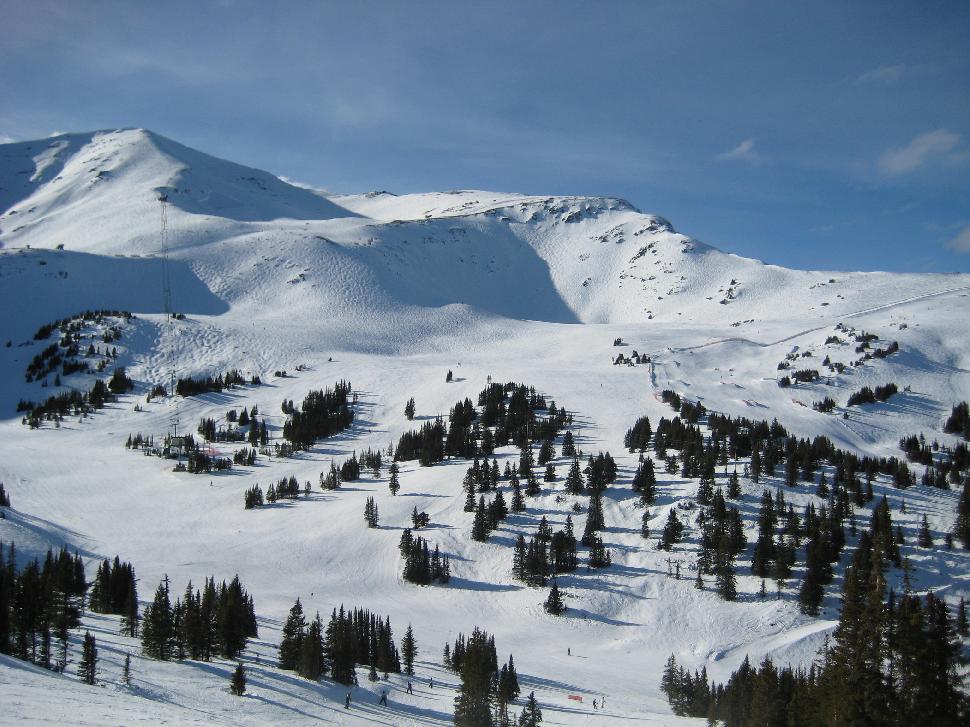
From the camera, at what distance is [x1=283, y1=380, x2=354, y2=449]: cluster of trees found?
137625 millimetres

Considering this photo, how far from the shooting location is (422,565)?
87250 mm

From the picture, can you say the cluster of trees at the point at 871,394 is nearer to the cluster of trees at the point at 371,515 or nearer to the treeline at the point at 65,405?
the cluster of trees at the point at 371,515

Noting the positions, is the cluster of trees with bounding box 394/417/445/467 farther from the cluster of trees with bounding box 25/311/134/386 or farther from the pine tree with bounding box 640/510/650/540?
the cluster of trees with bounding box 25/311/134/386

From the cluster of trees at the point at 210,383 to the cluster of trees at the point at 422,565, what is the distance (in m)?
92.3

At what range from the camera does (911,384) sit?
169250mm

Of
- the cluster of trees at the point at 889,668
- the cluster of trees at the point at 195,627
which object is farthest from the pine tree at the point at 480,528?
the cluster of trees at the point at 889,668

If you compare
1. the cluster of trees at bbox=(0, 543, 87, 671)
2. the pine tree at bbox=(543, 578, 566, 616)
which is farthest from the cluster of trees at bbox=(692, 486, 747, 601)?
the cluster of trees at bbox=(0, 543, 87, 671)

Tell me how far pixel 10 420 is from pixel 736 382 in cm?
16879

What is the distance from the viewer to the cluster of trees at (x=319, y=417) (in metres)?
138

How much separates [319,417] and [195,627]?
3520 inches

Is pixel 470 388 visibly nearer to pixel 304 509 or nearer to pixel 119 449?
pixel 304 509

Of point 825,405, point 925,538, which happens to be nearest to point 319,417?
point 925,538

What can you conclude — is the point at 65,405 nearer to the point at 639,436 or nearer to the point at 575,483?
the point at 575,483

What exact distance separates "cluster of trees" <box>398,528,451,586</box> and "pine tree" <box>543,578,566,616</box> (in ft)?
46.4
